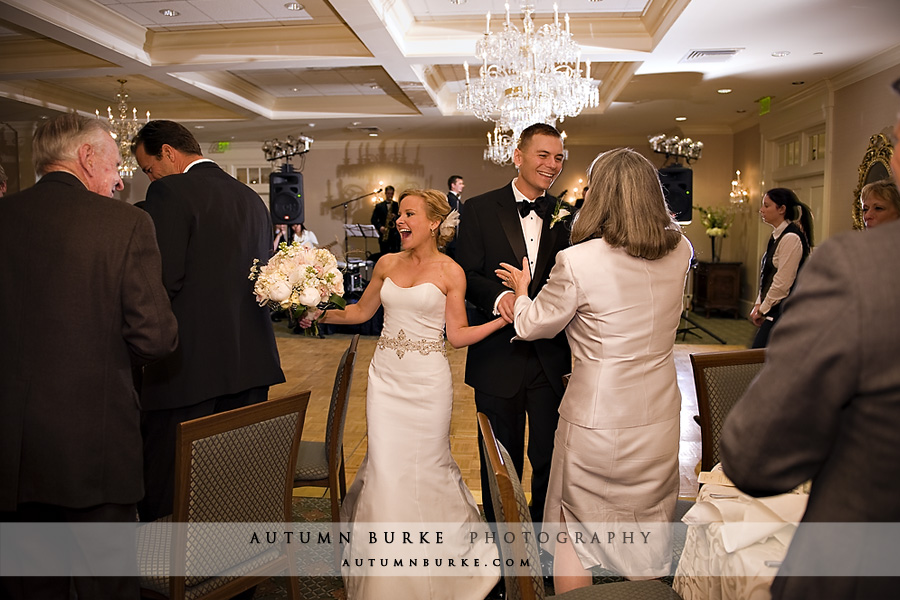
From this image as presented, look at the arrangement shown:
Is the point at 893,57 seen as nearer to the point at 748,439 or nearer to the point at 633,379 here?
the point at 633,379

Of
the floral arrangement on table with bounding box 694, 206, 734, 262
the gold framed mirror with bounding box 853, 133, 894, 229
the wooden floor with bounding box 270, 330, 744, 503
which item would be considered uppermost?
the gold framed mirror with bounding box 853, 133, 894, 229

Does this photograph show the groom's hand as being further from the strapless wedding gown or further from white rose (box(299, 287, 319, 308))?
white rose (box(299, 287, 319, 308))

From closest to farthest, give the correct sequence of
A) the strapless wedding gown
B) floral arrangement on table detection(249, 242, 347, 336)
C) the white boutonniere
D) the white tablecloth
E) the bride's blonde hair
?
the white tablecloth, the strapless wedding gown, floral arrangement on table detection(249, 242, 347, 336), the white boutonniere, the bride's blonde hair

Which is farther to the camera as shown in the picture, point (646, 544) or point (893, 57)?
point (893, 57)

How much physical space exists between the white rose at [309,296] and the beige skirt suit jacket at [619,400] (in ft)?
3.10

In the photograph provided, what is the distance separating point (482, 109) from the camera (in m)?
7.81

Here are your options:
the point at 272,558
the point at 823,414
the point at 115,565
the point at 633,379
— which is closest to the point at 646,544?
the point at 633,379

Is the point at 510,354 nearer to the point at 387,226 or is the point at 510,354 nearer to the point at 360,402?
the point at 360,402

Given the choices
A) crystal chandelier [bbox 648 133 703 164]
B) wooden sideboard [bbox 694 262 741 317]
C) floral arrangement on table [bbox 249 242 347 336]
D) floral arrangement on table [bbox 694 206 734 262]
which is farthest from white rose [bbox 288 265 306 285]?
floral arrangement on table [bbox 694 206 734 262]

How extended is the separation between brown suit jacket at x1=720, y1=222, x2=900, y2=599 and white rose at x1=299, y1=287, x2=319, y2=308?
1.95 meters

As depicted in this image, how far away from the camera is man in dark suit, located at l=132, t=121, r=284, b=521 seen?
101 inches

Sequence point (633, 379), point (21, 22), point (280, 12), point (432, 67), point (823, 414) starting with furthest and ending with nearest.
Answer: point (432, 67), point (280, 12), point (21, 22), point (633, 379), point (823, 414)

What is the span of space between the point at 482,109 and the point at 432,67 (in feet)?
5.91

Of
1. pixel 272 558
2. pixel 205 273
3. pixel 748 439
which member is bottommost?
pixel 272 558
